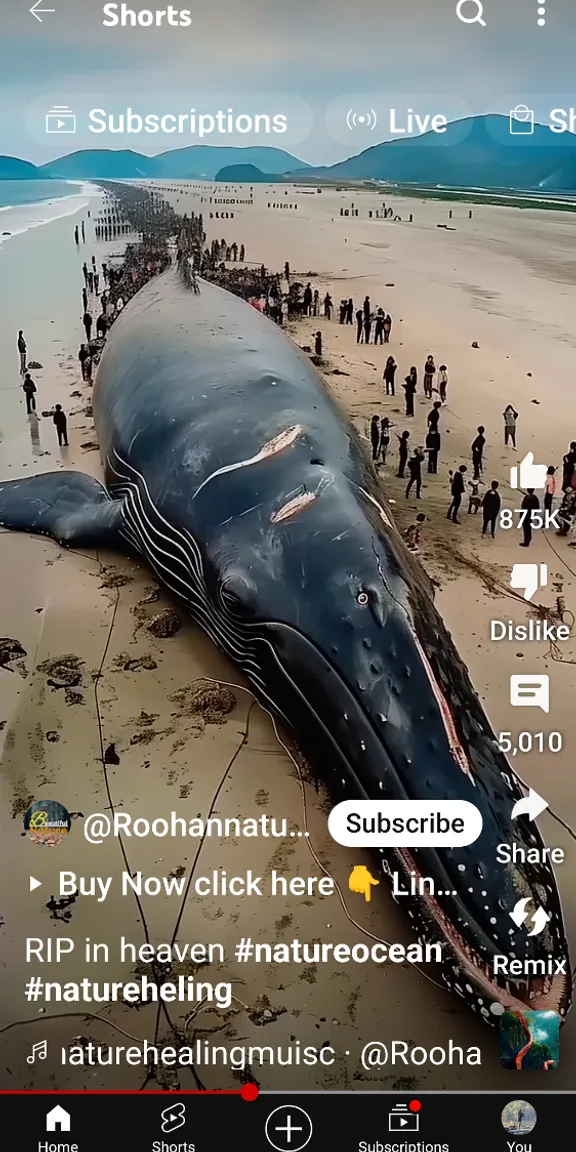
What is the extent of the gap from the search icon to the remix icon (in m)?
3.78

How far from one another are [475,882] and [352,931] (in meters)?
0.62

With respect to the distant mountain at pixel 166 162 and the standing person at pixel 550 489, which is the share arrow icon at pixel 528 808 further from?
the distant mountain at pixel 166 162

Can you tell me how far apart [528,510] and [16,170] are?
11.2 feet

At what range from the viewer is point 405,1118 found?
250cm

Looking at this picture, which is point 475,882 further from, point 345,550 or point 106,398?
point 106,398

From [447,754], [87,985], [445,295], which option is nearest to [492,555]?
[447,754]

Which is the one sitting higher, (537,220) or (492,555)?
(537,220)

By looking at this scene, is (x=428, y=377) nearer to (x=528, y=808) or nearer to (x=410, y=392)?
(x=410, y=392)

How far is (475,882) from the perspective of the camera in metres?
2.41

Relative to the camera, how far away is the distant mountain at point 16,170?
4.18 meters

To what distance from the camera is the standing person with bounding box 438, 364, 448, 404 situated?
266 inches

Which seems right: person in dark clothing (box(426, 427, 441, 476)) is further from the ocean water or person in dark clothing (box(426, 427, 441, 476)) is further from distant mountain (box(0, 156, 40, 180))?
the ocean water

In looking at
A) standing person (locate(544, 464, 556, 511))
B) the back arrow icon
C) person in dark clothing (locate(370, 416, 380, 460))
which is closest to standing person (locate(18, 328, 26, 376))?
person in dark clothing (locate(370, 416, 380, 460))

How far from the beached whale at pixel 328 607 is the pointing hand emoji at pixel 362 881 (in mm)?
116
